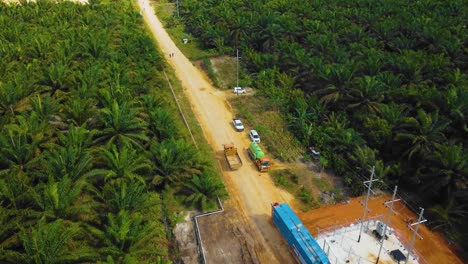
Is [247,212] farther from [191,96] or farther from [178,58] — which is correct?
[178,58]

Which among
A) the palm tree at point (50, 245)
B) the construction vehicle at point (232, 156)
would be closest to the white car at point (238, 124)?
the construction vehicle at point (232, 156)

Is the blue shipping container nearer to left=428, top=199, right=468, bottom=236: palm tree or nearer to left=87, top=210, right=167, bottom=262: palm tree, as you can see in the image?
left=87, top=210, right=167, bottom=262: palm tree

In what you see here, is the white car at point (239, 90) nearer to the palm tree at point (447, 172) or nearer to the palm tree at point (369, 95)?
the palm tree at point (369, 95)

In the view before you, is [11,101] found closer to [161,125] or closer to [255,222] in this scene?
[161,125]

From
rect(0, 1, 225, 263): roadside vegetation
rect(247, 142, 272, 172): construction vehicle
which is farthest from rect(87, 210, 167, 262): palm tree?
rect(247, 142, 272, 172): construction vehicle

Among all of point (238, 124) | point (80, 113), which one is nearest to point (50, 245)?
point (80, 113)

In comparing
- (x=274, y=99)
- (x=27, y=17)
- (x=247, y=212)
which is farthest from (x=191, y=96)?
(x=27, y=17)
